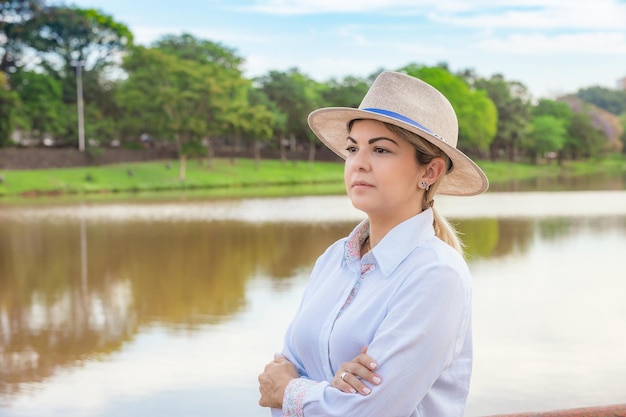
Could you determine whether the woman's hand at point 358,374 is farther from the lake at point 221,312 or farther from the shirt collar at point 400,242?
the lake at point 221,312

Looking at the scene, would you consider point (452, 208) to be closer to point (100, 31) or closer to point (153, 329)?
point (153, 329)

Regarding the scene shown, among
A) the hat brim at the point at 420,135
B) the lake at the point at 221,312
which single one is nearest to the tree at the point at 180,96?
the lake at the point at 221,312

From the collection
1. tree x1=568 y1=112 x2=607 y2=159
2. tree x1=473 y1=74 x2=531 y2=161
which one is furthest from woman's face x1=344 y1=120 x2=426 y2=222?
tree x1=568 y1=112 x2=607 y2=159

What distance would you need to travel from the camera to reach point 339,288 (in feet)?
7.06

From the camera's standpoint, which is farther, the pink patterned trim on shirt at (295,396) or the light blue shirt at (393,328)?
the pink patterned trim on shirt at (295,396)

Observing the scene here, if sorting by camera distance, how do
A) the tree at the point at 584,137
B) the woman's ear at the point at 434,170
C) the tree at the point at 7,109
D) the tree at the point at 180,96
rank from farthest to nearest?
the tree at the point at 584,137 < the tree at the point at 180,96 < the tree at the point at 7,109 < the woman's ear at the point at 434,170

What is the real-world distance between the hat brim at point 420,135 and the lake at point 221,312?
2.37 meters

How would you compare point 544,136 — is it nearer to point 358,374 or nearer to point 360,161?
point 360,161

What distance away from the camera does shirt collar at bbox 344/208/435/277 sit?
6.69 feet

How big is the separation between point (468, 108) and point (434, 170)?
5816 cm

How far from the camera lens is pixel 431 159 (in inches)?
85.5

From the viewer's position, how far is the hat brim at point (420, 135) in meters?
2.07

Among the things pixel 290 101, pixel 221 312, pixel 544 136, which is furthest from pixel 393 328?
pixel 544 136

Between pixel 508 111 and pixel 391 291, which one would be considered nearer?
pixel 391 291
